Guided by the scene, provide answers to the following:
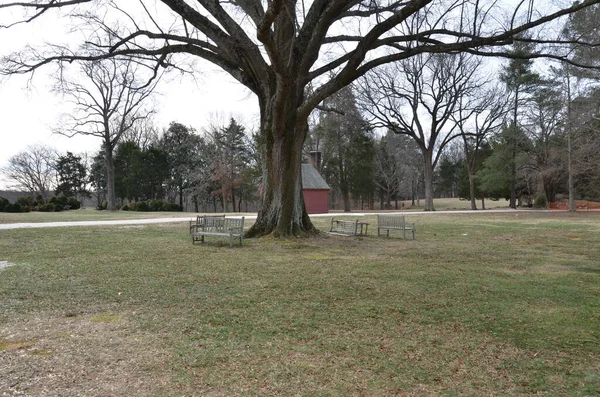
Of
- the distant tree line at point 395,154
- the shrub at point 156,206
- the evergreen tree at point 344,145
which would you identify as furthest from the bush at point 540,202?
the shrub at point 156,206

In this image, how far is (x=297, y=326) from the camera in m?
5.02

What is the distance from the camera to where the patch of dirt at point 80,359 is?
3.39 m

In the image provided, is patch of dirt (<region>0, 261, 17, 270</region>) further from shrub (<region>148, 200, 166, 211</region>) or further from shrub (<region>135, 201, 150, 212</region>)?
shrub (<region>148, 200, 166, 211</region>)

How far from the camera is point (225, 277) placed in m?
7.88

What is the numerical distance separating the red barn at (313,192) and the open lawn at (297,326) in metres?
27.6

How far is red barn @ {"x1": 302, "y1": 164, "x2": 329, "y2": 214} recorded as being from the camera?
124 feet

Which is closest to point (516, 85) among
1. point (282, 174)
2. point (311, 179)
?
point (311, 179)

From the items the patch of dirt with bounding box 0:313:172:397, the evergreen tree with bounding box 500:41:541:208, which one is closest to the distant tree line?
the evergreen tree with bounding box 500:41:541:208

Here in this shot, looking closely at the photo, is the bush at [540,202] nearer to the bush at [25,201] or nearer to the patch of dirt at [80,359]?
the patch of dirt at [80,359]

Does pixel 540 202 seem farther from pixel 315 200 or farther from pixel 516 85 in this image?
pixel 315 200

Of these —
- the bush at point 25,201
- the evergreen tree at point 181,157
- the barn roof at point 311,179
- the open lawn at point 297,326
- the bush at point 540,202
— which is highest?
the evergreen tree at point 181,157

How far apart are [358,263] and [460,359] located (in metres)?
5.44

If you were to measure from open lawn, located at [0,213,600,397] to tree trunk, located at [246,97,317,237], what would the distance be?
12.7 ft

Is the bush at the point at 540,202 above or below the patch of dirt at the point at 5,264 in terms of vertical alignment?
above
